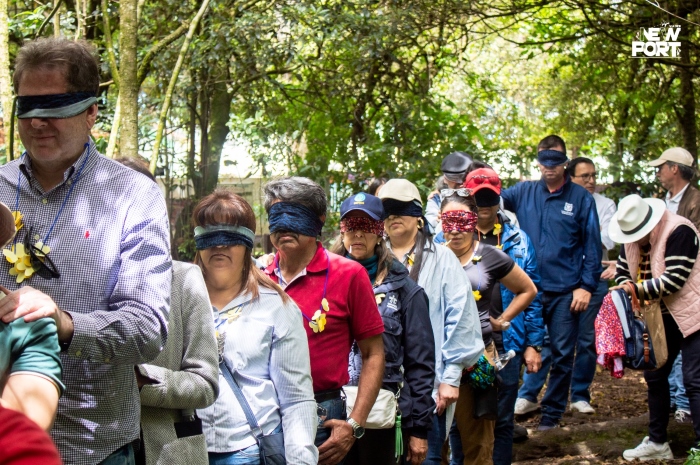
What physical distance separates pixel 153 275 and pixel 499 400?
442cm

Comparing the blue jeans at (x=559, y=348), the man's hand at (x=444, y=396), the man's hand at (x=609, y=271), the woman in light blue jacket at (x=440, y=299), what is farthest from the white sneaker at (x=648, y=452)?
the man's hand at (x=444, y=396)

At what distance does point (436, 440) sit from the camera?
5.59 m

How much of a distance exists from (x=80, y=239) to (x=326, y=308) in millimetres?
1890

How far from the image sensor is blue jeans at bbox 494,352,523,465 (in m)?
6.64

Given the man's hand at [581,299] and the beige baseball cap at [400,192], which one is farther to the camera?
the man's hand at [581,299]

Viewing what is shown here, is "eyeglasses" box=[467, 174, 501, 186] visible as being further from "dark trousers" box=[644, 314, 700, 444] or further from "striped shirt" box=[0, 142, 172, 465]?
"striped shirt" box=[0, 142, 172, 465]

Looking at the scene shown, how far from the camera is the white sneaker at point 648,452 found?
7457 millimetres

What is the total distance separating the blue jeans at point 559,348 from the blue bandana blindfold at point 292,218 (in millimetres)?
4446

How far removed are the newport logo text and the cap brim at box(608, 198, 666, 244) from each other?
3133 millimetres

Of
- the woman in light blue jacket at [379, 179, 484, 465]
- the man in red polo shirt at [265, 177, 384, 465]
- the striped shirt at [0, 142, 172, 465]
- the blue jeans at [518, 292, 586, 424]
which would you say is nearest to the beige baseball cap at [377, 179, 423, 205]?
the woman in light blue jacket at [379, 179, 484, 465]

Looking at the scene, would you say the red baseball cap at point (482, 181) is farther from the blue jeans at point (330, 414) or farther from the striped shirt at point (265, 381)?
the striped shirt at point (265, 381)

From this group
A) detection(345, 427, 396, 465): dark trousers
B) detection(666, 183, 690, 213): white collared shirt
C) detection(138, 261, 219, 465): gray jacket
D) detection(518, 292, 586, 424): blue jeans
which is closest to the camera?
detection(138, 261, 219, 465): gray jacket

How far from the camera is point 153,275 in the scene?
2670mm

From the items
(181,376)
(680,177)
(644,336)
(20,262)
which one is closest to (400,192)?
(644,336)
